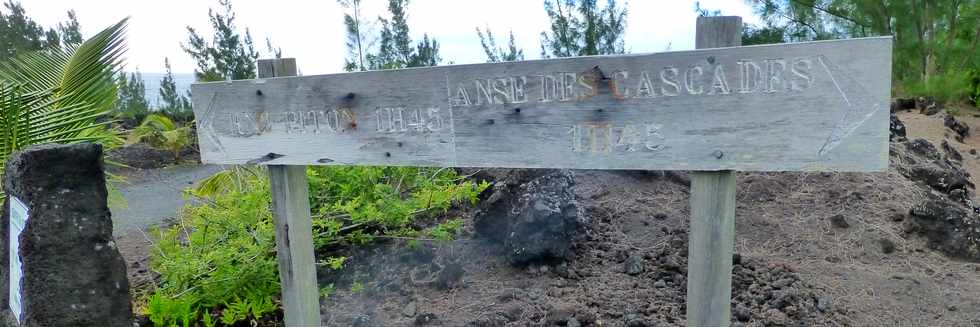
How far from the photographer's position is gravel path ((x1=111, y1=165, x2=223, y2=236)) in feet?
19.7

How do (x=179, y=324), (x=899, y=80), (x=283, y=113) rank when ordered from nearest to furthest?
(x=283, y=113), (x=179, y=324), (x=899, y=80)

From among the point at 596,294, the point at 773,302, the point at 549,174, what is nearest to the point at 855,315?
the point at 773,302

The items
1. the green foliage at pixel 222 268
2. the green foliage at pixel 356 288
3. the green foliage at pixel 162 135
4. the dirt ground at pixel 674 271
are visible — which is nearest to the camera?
the dirt ground at pixel 674 271

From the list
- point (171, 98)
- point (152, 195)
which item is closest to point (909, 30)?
point (152, 195)

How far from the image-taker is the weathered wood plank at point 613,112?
4.82ft

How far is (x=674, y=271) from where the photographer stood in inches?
115

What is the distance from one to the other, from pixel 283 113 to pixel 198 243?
1372 mm

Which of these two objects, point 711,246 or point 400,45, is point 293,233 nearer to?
point 711,246

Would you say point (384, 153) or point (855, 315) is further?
point (855, 315)

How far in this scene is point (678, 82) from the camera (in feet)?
5.24

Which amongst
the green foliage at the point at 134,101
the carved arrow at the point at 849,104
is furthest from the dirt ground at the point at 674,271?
the green foliage at the point at 134,101

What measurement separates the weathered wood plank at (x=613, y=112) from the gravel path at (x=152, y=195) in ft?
10.4

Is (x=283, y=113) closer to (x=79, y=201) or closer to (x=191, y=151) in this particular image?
(x=79, y=201)

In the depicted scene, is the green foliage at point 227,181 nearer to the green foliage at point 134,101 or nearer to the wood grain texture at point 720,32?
the wood grain texture at point 720,32
